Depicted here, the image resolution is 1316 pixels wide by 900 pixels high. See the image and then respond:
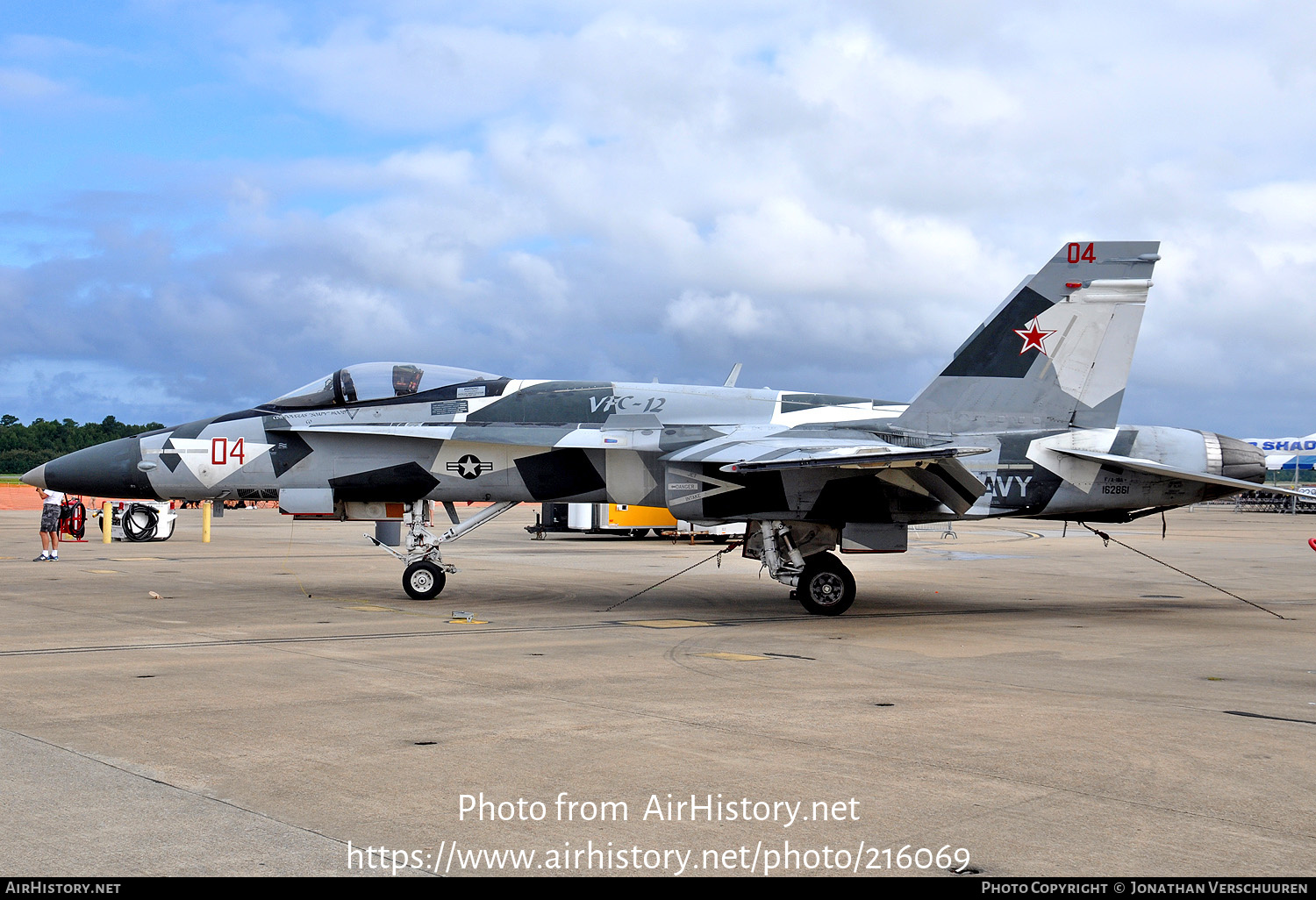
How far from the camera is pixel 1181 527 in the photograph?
1794 inches

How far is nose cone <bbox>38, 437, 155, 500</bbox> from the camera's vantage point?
47.1 feet

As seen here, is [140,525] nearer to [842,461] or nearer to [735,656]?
[842,461]

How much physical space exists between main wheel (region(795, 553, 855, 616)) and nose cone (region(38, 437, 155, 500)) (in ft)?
29.3

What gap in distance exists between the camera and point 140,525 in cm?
2980

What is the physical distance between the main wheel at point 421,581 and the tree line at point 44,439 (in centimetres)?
2858

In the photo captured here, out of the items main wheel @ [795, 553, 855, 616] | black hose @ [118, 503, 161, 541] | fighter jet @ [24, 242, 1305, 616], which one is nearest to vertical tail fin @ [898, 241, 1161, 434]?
fighter jet @ [24, 242, 1305, 616]

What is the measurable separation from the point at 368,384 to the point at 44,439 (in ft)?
147

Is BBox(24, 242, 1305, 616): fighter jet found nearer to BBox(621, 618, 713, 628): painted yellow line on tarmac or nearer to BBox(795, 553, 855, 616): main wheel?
BBox(795, 553, 855, 616): main wheel

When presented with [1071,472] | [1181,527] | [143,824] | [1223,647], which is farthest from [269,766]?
[1181,527]

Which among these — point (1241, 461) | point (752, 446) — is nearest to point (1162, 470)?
point (1241, 461)

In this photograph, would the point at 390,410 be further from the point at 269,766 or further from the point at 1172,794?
the point at 1172,794

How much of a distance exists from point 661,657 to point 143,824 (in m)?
5.71

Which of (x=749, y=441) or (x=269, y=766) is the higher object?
(x=749, y=441)

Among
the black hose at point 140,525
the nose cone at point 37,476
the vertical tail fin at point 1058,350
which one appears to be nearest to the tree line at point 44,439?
the black hose at point 140,525
